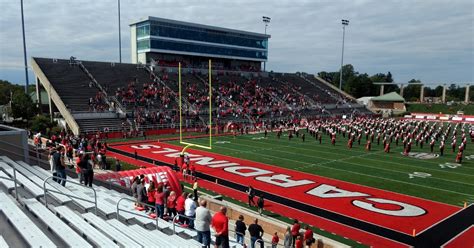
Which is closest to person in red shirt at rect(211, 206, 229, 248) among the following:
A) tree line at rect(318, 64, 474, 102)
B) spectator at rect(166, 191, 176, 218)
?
spectator at rect(166, 191, 176, 218)

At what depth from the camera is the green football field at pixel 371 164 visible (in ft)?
42.8

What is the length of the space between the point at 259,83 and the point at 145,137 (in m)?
25.5

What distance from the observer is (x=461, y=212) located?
10.6 m

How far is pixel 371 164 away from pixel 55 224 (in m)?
15.2

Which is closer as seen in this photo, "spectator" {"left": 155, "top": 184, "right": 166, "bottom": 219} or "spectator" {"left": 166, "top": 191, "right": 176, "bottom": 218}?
"spectator" {"left": 155, "top": 184, "right": 166, "bottom": 219}

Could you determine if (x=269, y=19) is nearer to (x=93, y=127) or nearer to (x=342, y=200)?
(x=93, y=127)

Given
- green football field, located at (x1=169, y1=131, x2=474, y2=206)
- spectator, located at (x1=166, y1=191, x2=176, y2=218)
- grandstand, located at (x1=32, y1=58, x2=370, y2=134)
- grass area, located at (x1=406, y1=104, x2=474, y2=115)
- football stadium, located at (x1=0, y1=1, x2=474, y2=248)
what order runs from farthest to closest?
grass area, located at (x1=406, y1=104, x2=474, y2=115)
grandstand, located at (x1=32, y1=58, x2=370, y2=134)
green football field, located at (x1=169, y1=131, x2=474, y2=206)
spectator, located at (x1=166, y1=191, x2=176, y2=218)
football stadium, located at (x1=0, y1=1, x2=474, y2=248)

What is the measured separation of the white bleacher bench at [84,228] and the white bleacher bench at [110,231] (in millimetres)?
103

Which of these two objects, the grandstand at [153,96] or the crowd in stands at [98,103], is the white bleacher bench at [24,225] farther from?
the crowd in stands at [98,103]

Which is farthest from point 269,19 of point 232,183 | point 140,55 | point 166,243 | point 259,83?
point 166,243

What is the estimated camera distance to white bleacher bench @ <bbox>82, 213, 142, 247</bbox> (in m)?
4.90

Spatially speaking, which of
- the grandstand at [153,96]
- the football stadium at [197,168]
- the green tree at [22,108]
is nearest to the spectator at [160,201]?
the football stadium at [197,168]

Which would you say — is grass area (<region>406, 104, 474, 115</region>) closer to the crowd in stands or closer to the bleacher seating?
the crowd in stands

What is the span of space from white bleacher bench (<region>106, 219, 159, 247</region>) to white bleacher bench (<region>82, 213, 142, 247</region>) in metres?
0.14
